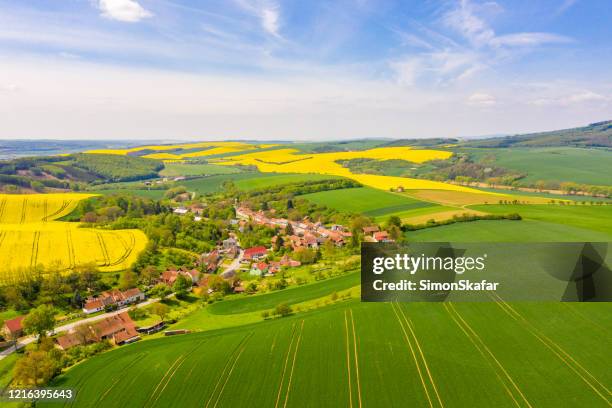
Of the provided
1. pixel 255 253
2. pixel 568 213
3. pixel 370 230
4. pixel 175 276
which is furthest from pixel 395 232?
pixel 568 213

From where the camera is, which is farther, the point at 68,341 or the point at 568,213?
the point at 568,213

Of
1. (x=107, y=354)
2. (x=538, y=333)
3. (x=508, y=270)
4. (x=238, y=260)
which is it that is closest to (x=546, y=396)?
(x=538, y=333)

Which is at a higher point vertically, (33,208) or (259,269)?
(33,208)

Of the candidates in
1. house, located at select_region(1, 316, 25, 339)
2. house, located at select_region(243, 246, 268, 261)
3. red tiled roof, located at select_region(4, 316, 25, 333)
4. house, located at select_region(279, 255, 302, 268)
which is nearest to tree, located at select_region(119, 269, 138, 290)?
red tiled roof, located at select_region(4, 316, 25, 333)

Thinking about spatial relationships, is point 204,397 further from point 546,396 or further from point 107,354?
point 546,396

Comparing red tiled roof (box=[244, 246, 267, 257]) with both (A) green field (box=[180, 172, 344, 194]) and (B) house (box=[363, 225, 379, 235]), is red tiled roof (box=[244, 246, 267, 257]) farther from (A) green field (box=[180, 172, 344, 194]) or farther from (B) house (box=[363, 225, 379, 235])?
(A) green field (box=[180, 172, 344, 194])

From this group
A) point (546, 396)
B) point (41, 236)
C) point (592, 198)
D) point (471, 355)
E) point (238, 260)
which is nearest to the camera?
point (546, 396)

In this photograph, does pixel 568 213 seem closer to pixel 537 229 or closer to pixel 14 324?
pixel 537 229
